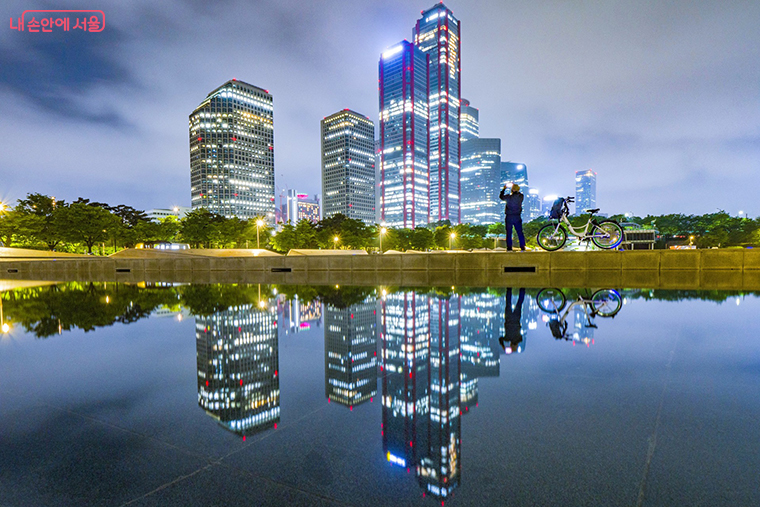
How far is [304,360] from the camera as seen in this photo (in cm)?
409

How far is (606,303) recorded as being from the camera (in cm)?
767

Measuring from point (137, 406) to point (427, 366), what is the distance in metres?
2.60

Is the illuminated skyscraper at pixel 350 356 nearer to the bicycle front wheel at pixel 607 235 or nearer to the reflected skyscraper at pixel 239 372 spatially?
the reflected skyscraper at pixel 239 372

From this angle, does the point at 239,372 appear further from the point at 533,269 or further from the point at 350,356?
the point at 533,269

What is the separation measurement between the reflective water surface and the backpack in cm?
783

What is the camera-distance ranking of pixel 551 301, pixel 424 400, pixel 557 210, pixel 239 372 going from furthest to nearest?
pixel 557 210, pixel 551 301, pixel 239 372, pixel 424 400

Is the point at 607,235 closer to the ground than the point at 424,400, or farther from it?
farther from it

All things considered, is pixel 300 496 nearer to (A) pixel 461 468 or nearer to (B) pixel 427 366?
(A) pixel 461 468

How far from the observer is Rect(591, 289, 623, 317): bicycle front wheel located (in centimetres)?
663

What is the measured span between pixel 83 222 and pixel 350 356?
6220 centimetres

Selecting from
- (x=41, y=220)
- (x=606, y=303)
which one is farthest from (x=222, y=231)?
(x=606, y=303)

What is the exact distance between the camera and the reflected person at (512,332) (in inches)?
173

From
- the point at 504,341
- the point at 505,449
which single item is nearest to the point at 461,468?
the point at 505,449

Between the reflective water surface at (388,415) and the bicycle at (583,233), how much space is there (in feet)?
26.6
